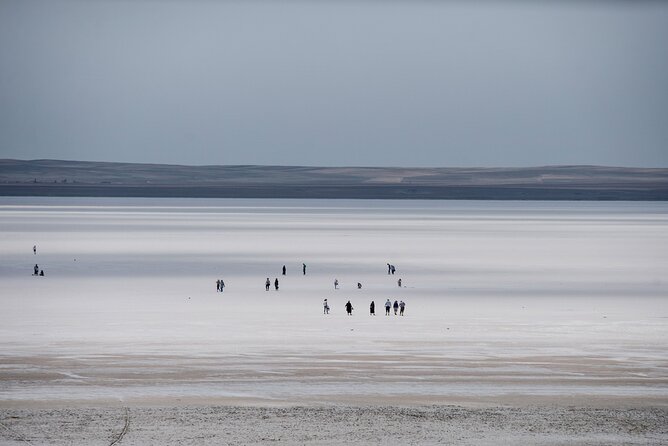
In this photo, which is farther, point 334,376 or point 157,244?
point 157,244

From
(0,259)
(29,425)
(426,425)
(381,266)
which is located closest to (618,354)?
(426,425)

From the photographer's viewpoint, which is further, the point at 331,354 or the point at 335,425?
the point at 331,354

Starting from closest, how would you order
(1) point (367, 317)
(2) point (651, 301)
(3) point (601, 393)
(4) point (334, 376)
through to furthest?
(3) point (601, 393)
(4) point (334, 376)
(1) point (367, 317)
(2) point (651, 301)

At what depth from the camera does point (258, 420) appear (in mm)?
15234

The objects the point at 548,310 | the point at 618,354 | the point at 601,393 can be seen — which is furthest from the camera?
the point at 548,310

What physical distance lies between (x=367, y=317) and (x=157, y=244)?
114 ft

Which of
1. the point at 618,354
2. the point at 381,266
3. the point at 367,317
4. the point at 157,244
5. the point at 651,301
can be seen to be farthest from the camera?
the point at 157,244

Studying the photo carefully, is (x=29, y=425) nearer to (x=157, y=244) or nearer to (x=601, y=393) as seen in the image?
(x=601, y=393)

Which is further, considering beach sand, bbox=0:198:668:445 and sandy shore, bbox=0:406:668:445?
beach sand, bbox=0:198:668:445

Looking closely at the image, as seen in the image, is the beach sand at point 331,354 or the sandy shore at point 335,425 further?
the beach sand at point 331,354

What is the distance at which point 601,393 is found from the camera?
17344mm

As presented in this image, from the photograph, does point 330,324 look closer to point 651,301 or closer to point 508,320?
point 508,320

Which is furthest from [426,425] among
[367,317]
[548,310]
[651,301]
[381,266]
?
[381,266]

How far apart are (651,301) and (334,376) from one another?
16807 millimetres
